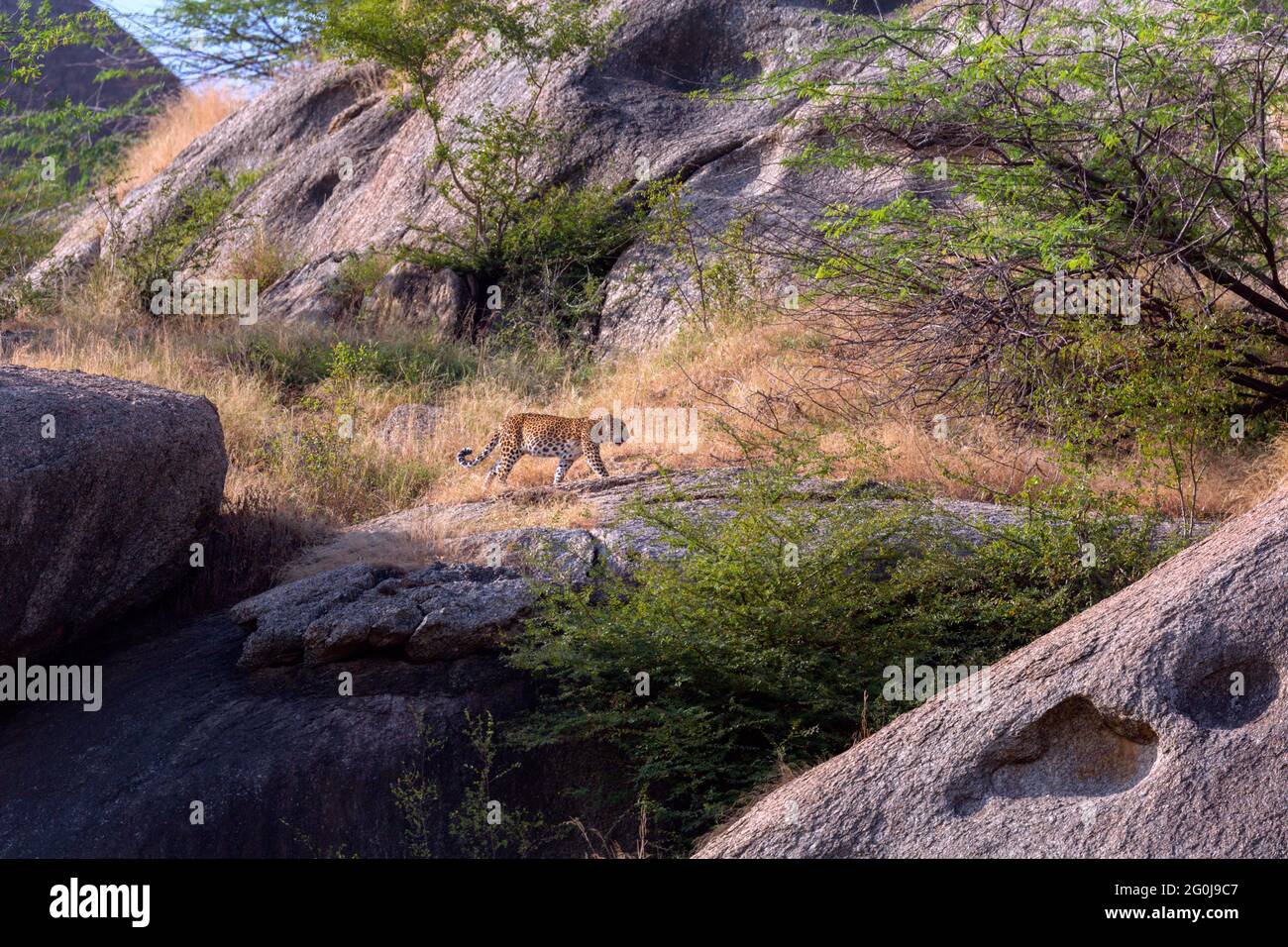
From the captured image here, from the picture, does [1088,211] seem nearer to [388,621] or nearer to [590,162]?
[388,621]

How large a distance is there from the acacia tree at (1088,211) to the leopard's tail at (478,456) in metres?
3.11

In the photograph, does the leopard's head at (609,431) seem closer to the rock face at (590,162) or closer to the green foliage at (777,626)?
the green foliage at (777,626)

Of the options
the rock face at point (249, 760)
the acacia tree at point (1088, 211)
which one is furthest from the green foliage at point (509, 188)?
the rock face at point (249, 760)

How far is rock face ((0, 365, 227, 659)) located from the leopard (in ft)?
10.1

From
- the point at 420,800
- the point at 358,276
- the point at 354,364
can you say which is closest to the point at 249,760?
the point at 420,800

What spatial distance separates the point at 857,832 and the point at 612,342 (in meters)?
11.0

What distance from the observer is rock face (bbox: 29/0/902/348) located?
640 inches

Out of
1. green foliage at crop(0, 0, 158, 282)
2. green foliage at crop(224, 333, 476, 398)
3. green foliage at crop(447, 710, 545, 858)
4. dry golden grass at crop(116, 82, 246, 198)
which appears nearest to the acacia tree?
green foliage at crop(447, 710, 545, 858)

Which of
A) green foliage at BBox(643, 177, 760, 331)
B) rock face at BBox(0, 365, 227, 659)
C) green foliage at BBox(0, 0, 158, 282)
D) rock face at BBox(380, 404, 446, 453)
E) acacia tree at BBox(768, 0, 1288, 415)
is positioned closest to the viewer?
rock face at BBox(0, 365, 227, 659)

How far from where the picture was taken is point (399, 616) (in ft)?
24.8

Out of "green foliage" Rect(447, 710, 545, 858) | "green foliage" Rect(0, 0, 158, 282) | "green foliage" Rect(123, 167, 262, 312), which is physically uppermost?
"green foliage" Rect(0, 0, 158, 282)

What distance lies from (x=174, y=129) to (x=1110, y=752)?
76.9ft

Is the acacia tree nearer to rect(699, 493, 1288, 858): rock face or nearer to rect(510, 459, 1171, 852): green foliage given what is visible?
rect(510, 459, 1171, 852): green foliage
